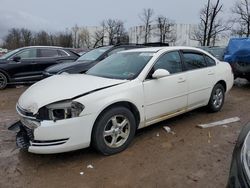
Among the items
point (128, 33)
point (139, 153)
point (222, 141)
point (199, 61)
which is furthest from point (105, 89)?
point (128, 33)

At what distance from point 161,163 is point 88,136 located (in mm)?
1030

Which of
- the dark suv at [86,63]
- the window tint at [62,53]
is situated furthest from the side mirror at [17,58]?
the dark suv at [86,63]

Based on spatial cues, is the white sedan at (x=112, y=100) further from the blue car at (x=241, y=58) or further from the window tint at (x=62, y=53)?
the window tint at (x=62, y=53)

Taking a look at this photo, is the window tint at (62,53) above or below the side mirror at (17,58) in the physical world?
above

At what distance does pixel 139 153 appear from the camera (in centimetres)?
411

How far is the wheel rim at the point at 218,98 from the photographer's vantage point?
6031mm

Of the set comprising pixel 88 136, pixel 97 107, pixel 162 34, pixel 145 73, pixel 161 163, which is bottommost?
pixel 161 163

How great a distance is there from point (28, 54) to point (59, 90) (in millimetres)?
7426

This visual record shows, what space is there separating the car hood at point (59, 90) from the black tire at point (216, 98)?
98.7 inches

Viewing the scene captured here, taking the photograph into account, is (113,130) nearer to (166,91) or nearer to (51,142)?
(51,142)

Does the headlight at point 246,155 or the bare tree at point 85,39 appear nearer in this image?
the headlight at point 246,155

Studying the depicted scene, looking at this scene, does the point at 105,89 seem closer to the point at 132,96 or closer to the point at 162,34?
the point at 132,96

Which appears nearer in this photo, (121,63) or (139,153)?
(139,153)

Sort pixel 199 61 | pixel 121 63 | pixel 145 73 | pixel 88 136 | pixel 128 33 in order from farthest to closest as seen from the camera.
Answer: pixel 128 33, pixel 199 61, pixel 121 63, pixel 145 73, pixel 88 136
